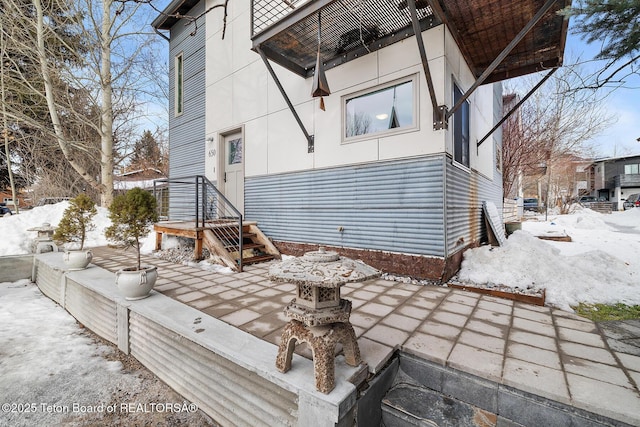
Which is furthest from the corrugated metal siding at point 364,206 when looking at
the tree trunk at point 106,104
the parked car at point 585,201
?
the parked car at point 585,201

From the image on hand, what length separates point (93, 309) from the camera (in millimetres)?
3158

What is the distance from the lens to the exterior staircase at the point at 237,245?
4453 millimetres

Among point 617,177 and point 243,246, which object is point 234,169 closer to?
point 243,246

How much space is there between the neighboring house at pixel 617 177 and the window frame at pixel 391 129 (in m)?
34.4

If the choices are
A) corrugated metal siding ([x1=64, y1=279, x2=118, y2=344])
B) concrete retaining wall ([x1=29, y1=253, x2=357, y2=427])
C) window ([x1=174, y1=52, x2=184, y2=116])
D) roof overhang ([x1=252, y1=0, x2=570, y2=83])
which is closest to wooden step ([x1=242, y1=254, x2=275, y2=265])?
concrete retaining wall ([x1=29, y1=253, x2=357, y2=427])

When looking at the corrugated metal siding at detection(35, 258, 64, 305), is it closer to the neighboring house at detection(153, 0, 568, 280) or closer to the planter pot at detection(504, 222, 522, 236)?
the neighboring house at detection(153, 0, 568, 280)

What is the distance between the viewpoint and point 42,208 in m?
8.22

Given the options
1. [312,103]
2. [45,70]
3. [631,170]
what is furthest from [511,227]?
[631,170]

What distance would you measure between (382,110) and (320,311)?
3446 mm

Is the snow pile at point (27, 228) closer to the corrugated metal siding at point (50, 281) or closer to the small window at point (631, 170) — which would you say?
the corrugated metal siding at point (50, 281)

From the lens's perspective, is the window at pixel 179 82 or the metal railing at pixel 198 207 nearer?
the metal railing at pixel 198 207

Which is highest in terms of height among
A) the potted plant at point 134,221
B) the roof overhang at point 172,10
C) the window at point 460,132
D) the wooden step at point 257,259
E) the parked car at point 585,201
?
the roof overhang at point 172,10

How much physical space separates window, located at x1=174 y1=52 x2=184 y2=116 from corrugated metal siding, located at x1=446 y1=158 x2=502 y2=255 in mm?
7867

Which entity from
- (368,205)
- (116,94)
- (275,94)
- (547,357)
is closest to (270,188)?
(275,94)
